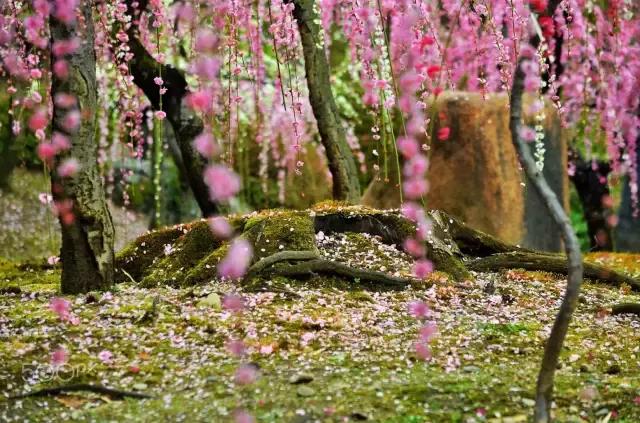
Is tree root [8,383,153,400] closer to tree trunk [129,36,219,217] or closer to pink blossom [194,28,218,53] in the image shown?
pink blossom [194,28,218,53]

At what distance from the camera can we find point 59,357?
175 inches

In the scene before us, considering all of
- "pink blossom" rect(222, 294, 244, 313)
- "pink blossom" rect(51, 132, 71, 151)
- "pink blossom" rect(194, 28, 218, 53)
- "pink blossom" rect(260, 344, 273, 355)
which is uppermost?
"pink blossom" rect(194, 28, 218, 53)

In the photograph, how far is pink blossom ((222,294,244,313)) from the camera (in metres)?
5.07

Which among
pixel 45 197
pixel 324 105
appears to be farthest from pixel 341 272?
pixel 45 197

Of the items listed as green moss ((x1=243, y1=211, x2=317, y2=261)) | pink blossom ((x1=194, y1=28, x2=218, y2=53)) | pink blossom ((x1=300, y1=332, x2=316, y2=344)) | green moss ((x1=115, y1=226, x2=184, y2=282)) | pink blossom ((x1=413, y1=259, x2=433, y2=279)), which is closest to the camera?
pink blossom ((x1=194, y1=28, x2=218, y2=53))

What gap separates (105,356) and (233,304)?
875 millimetres

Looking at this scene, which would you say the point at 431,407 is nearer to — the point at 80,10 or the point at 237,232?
the point at 237,232

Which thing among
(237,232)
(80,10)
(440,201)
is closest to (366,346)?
(237,232)

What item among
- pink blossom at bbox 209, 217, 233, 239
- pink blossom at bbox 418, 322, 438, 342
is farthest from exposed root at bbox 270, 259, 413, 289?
pink blossom at bbox 418, 322, 438, 342

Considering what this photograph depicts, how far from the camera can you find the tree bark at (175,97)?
8.05 m

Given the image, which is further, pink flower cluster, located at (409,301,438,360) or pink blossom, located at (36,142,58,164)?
A: pink blossom, located at (36,142,58,164)

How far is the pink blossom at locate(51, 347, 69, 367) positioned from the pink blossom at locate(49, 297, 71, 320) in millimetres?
446

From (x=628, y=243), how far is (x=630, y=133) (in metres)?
1.46

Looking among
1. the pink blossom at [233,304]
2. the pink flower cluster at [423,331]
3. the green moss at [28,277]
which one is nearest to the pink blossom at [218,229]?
the pink blossom at [233,304]
